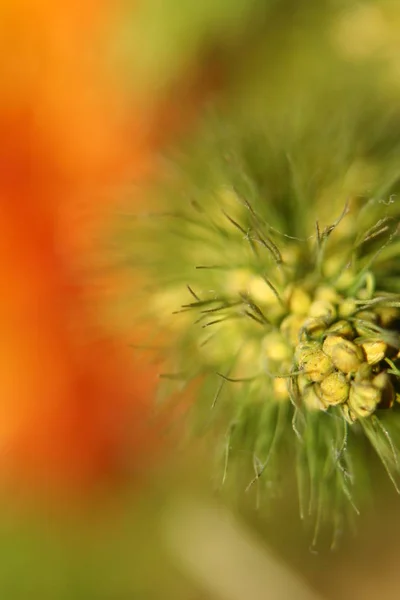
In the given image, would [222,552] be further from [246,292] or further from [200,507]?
[246,292]

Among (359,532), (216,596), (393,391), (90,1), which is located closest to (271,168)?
(393,391)

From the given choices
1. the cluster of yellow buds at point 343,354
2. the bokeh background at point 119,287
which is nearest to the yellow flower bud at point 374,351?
the cluster of yellow buds at point 343,354

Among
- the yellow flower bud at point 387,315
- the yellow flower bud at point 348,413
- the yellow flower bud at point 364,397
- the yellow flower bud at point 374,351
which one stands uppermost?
the yellow flower bud at point 387,315

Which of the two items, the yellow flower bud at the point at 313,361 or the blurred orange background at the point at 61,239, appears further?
the blurred orange background at the point at 61,239

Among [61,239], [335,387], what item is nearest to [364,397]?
[335,387]

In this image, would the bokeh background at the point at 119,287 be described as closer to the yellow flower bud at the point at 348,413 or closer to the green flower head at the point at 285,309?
the green flower head at the point at 285,309

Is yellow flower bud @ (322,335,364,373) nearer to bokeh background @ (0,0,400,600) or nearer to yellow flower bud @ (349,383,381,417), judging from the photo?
yellow flower bud @ (349,383,381,417)

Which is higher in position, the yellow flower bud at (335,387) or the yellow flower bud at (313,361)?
the yellow flower bud at (313,361)
